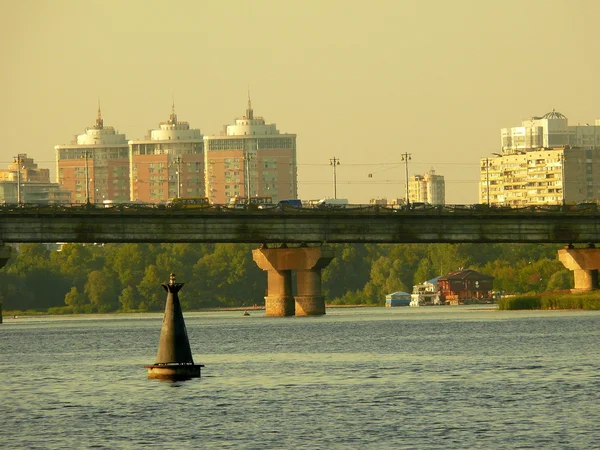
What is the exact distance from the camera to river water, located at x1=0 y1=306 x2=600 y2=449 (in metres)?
60.9

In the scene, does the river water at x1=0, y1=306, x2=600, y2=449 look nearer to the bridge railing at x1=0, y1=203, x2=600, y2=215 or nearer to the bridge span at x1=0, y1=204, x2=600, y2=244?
the bridge span at x1=0, y1=204, x2=600, y2=244

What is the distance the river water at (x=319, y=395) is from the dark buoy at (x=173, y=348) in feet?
2.71

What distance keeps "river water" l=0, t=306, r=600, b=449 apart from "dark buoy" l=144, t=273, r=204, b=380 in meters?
0.83

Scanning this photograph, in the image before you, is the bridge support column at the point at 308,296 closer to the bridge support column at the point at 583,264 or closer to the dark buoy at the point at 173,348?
the bridge support column at the point at 583,264

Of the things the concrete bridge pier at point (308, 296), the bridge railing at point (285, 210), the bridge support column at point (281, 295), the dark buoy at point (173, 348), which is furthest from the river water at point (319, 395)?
the bridge support column at point (281, 295)

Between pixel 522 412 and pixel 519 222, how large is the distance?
110 metres

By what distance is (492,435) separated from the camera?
60312 millimetres

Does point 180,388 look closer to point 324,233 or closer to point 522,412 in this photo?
point 522,412

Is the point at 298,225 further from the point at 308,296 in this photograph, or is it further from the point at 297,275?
the point at 308,296

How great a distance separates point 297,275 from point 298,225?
38.8ft

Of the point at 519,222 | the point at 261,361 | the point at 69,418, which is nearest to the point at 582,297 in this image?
Answer: the point at 519,222

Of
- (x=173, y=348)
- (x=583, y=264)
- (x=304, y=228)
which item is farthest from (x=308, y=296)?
(x=173, y=348)

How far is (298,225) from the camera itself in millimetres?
173125

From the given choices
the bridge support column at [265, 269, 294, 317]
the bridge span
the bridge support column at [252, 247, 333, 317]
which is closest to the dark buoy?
the bridge span
